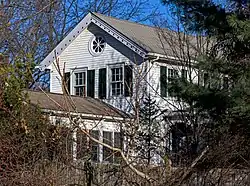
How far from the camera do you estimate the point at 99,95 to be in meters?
25.0

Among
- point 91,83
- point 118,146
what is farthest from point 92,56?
point 118,146

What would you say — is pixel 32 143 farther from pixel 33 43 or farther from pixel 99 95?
pixel 33 43

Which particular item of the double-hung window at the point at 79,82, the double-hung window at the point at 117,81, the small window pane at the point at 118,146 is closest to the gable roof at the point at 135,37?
the double-hung window at the point at 117,81

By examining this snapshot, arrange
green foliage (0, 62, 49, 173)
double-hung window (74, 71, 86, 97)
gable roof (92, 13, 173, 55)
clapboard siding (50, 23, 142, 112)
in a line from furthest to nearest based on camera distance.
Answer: double-hung window (74, 71, 86, 97), clapboard siding (50, 23, 142, 112), gable roof (92, 13, 173, 55), green foliage (0, 62, 49, 173)

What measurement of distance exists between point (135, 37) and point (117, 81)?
2.11 m

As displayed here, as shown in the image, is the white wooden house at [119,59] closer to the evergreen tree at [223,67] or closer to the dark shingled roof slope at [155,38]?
the dark shingled roof slope at [155,38]

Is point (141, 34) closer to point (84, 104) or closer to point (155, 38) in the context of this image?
point (155, 38)

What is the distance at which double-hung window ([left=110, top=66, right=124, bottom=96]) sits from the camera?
79.5 ft

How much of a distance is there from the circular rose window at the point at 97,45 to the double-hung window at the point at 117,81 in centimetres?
124

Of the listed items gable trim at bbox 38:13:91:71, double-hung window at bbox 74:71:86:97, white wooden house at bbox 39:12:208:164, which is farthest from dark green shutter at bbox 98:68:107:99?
gable trim at bbox 38:13:91:71

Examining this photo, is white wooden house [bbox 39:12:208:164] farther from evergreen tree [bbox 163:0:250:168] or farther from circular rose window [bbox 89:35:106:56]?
evergreen tree [bbox 163:0:250:168]

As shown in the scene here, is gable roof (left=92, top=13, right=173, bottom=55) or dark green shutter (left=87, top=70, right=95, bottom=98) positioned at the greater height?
gable roof (left=92, top=13, right=173, bottom=55)

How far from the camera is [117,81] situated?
958 inches

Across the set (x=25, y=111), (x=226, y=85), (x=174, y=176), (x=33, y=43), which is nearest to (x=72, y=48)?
(x=33, y=43)
